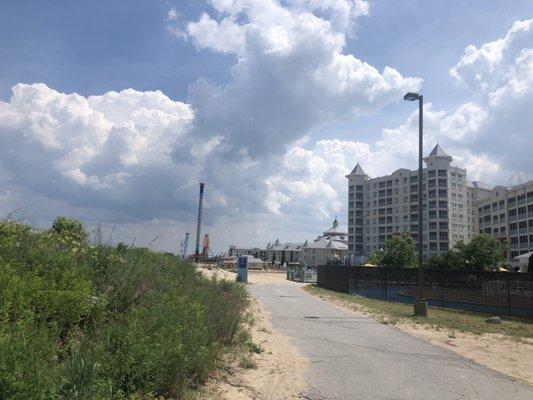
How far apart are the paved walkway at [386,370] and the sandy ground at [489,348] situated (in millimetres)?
404

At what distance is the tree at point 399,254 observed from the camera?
260 feet

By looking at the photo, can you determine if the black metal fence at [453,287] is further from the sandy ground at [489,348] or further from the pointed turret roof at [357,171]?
the pointed turret roof at [357,171]

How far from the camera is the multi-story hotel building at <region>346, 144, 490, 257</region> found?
129125mm

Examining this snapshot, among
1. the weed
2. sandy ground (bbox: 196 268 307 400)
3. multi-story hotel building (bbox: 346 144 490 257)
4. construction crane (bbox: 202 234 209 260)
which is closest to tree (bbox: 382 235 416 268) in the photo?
construction crane (bbox: 202 234 209 260)

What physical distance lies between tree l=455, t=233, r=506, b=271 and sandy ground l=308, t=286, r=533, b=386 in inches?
1735

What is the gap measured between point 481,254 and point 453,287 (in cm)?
3842

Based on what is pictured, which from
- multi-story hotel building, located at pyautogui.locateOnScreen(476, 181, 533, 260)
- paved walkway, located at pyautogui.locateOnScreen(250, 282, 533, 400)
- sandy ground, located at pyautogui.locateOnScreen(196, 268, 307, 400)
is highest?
multi-story hotel building, located at pyautogui.locateOnScreen(476, 181, 533, 260)

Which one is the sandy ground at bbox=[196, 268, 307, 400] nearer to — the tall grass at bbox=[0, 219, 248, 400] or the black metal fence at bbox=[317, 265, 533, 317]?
the tall grass at bbox=[0, 219, 248, 400]

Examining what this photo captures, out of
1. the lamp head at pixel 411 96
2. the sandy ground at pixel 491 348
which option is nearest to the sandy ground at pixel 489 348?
the sandy ground at pixel 491 348

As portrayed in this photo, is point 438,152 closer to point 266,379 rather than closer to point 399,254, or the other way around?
point 399,254

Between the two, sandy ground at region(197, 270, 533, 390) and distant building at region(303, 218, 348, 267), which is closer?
sandy ground at region(197, 270, 533, 390)

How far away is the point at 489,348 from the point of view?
37.8ft

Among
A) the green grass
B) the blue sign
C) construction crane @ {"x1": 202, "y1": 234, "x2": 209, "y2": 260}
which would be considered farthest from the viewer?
construction crane @ {"x1": 202, "y1": 234, "x2": 209, "y2": 260}

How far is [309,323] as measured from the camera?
1502 centimetres
